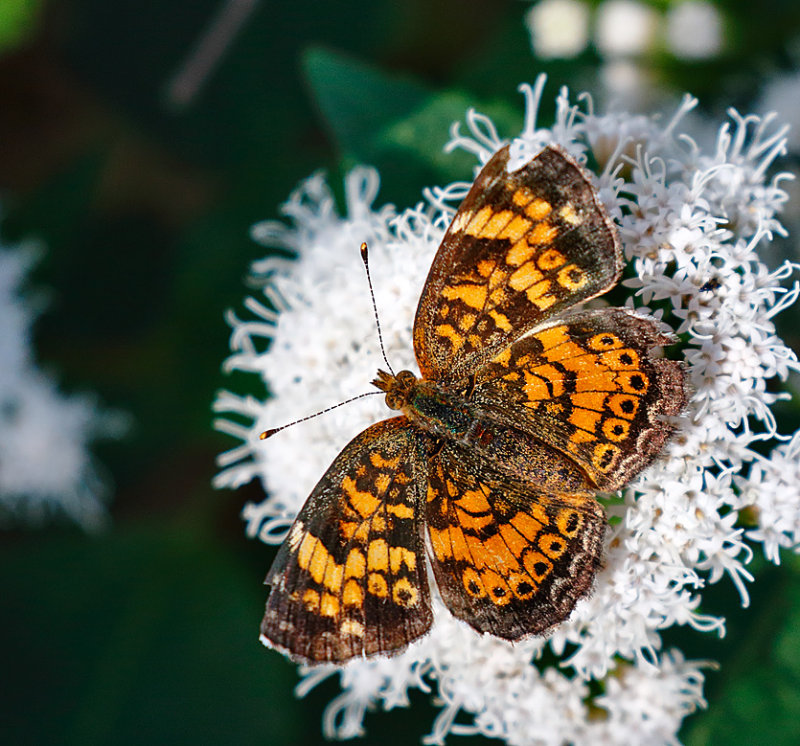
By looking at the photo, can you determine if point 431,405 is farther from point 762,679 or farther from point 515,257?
point 762,679

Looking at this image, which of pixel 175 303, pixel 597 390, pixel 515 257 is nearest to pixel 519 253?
pixel 515 257

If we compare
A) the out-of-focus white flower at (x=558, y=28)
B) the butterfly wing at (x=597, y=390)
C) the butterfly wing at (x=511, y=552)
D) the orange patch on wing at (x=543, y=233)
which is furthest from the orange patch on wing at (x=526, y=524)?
the out-of-focus white flower at (x=558, y=28)

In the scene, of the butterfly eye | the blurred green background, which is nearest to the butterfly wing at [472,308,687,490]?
the butterfly eye

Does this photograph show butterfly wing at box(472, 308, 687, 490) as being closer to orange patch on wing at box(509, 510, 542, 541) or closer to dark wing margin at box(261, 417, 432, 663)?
orange patch on wing at box(509, 510, 542, 541)

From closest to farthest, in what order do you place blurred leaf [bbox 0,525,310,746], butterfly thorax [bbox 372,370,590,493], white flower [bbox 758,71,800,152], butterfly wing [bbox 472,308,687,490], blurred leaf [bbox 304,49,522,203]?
butterfly wing [bbox 472,308,687,490] < butterfly thorax [bbox 372,370,590,493] < blurred leaf [bbox 304,49,522,203] < white flower [bbox 758,71,800,152] < blurred leaf [bbox 0,525,310,746]

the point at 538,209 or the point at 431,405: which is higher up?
the point at 538,209

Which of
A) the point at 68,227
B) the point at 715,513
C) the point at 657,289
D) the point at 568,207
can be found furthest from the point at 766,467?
the point at 68,227
